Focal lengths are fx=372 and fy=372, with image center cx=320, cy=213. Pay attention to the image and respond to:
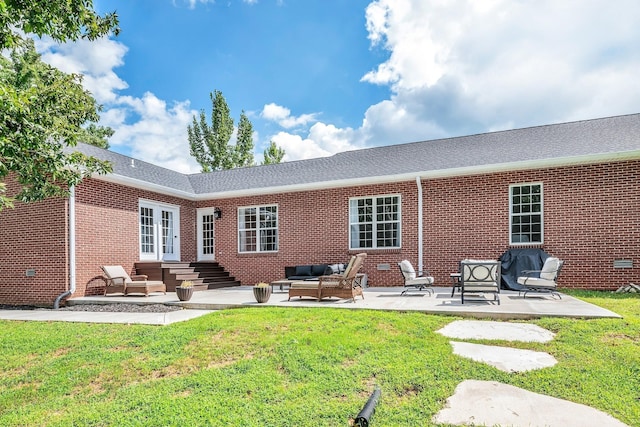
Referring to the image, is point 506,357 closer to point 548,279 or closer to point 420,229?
point 548,279

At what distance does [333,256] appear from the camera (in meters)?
12.8

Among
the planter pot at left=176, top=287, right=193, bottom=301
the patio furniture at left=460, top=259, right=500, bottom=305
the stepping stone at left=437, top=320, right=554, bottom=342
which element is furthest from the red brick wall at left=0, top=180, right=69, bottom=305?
the patio furniture at left=460, top=259, right=500, bottom=305

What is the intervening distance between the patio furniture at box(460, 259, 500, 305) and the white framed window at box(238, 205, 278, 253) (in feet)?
24.6

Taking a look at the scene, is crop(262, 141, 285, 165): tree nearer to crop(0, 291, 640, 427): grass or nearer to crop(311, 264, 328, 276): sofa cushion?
crop(311, 264, 328, 276): sofa cushion

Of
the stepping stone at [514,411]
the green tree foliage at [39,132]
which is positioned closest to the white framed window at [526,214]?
the stepping stone at [514,411]

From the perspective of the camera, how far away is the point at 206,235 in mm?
15211

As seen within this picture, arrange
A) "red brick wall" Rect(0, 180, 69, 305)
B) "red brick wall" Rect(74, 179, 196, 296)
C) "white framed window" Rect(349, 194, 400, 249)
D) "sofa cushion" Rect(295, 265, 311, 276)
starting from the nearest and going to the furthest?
"red brick wall" Rect(0, 180, 69, 305) → "red brick wall" Rect(74, 179, 196, 296) → "white framed window" Rect(349, 194, 400, 249) → "sofa cushion" Rect(295, 265, 311, 276)

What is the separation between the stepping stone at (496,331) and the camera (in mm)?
5344

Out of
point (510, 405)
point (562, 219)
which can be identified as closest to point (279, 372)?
point (510, 405)

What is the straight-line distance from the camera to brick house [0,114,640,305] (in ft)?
33.2

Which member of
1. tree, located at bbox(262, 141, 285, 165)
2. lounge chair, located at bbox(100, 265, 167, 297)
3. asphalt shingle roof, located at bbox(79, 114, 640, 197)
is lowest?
lounge chair, located at bbox(100, 265, 167, 297)

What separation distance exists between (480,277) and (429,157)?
5979 millimetres

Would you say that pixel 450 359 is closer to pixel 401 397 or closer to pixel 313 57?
pixel 401 397

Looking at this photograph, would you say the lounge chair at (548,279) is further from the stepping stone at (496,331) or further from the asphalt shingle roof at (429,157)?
the asphalt shingle roof at (429,157)
